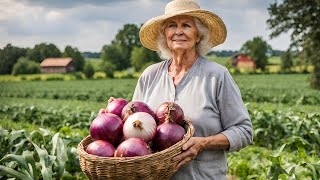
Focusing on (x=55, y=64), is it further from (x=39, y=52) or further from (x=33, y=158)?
(x=33, y=158)

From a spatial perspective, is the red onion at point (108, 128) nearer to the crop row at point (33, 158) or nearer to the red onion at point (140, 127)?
the red onion at point (140, 127)

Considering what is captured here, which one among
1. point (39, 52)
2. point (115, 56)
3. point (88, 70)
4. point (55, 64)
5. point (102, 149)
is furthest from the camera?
point (115, 56)

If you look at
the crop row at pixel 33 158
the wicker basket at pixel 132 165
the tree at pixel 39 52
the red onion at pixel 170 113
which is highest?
the tree at pixel 39 52

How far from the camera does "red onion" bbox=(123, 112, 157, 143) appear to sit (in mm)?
2189

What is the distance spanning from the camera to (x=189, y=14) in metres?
2.57

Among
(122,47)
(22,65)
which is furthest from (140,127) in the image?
(122,47)

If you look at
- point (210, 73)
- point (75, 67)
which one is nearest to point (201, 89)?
point (210, 73)

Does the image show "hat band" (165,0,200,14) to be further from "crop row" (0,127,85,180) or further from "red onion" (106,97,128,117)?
"crop row" (0,127,85,180)

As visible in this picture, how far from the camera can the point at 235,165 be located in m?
5.41

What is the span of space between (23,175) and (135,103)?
4.13 ft

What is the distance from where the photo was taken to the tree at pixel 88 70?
53.4 metres

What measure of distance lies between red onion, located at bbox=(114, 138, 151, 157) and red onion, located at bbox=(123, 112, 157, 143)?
59 millimetres

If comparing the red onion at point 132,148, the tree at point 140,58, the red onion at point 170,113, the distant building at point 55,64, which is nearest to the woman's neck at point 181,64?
the red onion at point 170,113

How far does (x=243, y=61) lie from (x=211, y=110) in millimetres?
70614
